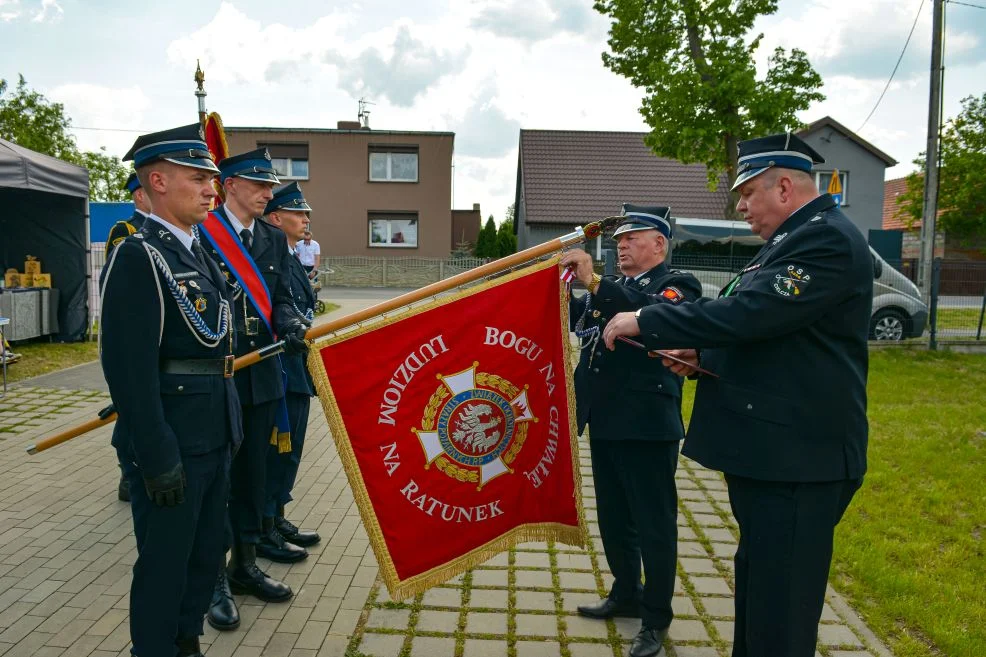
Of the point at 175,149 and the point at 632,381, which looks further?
the point at 632,381

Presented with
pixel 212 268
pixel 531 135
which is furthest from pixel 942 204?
pixel 212 268

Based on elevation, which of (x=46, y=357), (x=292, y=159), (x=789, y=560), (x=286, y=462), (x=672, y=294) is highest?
(x=292, y=159)

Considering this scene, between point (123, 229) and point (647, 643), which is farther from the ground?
point (123, 229)

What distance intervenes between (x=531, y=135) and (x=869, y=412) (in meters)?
28.8

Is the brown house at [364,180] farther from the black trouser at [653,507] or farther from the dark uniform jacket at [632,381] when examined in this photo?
the black trouser at [653,507]

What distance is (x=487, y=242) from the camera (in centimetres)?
3362

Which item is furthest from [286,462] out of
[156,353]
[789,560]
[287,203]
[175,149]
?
[789,560]

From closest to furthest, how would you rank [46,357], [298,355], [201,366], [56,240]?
[201,366]
[298,355]
[46,357]
[56,240]

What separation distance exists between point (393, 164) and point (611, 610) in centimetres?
3205

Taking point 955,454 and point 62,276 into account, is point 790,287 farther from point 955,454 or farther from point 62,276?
point 62,276

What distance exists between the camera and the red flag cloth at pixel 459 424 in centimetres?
303

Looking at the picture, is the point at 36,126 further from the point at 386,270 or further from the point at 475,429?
the point at 475,429

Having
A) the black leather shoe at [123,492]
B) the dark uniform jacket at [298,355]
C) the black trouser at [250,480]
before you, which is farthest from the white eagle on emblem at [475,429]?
the black leather shoe at [123,492]

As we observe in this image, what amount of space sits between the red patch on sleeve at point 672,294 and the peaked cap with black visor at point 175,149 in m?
2.00
